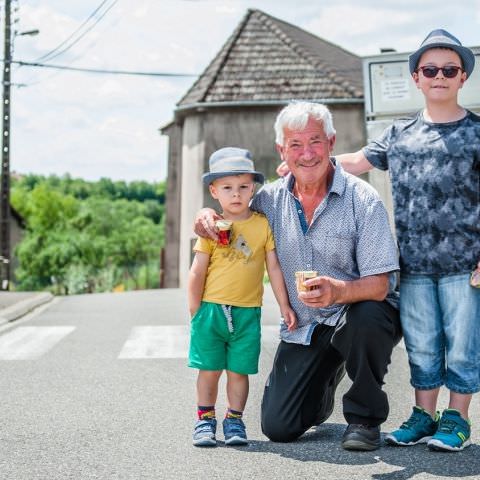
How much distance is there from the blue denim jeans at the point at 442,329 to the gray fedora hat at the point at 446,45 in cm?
Result: 111

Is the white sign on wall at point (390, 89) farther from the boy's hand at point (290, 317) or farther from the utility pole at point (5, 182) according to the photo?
the utility pole at point (5, 182)

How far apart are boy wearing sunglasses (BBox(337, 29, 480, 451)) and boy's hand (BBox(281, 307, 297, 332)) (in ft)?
1.86

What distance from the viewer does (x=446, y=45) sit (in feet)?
16.8

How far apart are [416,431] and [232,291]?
3.90ft

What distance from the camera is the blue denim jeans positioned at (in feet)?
16.6

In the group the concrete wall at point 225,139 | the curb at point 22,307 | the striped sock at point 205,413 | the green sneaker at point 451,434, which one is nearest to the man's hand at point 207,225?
the striped sock at point 205,413

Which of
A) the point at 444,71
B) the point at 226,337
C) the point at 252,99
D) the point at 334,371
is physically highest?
the point at 252,99

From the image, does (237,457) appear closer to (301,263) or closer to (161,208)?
(301,263)

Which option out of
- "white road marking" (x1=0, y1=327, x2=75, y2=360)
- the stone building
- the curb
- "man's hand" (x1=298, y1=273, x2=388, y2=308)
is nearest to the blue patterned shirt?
"man's hand" (x1=298, y1=273, x2=388, y2=308)

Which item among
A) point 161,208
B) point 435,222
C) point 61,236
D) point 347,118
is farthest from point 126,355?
point 161,208

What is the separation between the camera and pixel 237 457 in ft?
16.0

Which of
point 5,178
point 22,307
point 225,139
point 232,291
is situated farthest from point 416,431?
point 225,139

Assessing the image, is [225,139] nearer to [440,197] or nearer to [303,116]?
[303,116]

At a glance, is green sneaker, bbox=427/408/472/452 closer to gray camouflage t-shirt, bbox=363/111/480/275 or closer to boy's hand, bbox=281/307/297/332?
gray camouflage t-shirt, bbox=363/111/480/275
